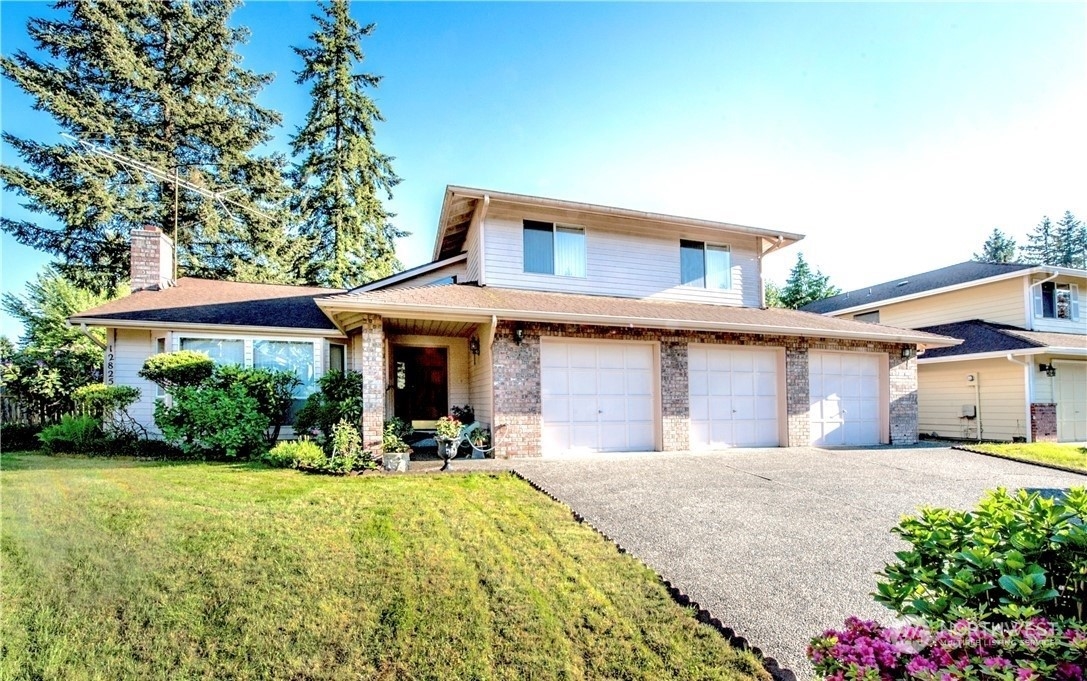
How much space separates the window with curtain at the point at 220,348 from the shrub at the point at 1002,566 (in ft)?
41.6

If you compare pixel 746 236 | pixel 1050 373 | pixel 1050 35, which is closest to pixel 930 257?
pixel 1050 373

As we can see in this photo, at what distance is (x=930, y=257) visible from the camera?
122ft

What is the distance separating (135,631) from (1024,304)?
21662mm

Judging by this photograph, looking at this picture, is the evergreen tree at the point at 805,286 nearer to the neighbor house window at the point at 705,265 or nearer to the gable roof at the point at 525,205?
the gable roof at the point at 525,205

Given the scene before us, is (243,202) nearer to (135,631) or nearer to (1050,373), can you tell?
(135,631)

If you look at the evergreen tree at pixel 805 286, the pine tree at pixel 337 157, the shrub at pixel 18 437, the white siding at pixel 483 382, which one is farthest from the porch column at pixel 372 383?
the evergreen tree at pixel 805 286

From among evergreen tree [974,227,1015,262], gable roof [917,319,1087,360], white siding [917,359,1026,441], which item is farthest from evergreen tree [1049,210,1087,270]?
white siding [917,359,1026,441]

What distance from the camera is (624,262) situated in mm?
11641

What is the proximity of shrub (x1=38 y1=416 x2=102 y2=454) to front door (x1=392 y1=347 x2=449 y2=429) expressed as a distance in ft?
19.7

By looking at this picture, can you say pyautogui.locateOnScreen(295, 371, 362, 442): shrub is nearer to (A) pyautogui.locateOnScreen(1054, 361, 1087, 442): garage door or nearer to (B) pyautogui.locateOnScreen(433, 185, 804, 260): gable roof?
(B) pyautogui.locateOnScreen(433, 185, 804, 260): gable roof

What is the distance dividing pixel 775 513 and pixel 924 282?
17.8m

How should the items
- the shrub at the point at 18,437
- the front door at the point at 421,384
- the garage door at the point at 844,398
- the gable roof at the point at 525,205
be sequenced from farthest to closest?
the front door at the point at 421,384 → the garage door at the point at 844,398 → the shrub at the point at 18,437 → the gable roof at the point at 525,205

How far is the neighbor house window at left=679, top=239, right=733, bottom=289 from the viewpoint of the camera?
480 inches

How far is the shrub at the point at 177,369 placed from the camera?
9648 mm
